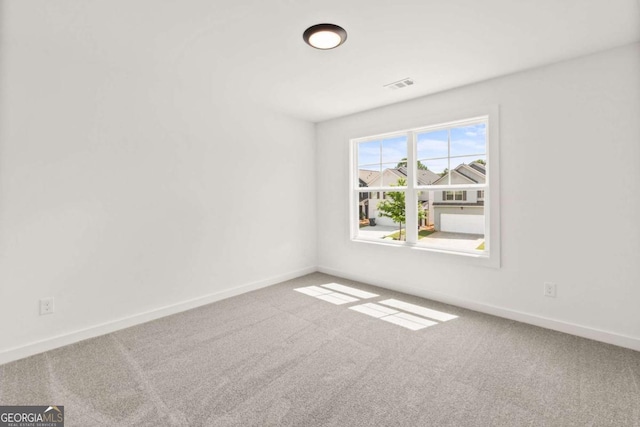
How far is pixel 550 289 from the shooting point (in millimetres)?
2797

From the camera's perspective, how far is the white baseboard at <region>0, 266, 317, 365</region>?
2.33 metres

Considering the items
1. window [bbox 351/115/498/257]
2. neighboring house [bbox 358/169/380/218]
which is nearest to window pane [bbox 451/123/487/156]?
window [bbox 351/115/498/257]

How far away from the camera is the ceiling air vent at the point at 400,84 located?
311 centimetres

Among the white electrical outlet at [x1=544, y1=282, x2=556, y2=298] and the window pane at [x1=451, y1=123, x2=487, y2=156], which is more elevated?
the window pane at [x1=451, y1=123, x2=487, y2=156]

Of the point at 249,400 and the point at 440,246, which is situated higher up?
the point at 440,246

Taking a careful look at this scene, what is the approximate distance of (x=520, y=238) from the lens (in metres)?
2.96

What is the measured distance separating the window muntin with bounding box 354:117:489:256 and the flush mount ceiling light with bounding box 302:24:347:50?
1829 mm

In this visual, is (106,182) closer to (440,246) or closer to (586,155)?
(440,246)

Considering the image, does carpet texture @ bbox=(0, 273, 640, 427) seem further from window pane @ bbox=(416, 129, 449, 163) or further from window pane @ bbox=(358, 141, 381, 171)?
window pane @ bbox=(358, 141, 381, 171)

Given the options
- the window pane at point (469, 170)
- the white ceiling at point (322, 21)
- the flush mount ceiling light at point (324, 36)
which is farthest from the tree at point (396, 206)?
the flush mount ceiling light at point (324, 36)

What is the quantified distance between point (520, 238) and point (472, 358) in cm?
134

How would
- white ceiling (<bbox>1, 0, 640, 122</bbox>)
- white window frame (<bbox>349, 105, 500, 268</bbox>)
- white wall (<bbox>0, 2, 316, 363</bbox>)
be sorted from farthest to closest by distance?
white window frame (<bbox>349, 105, 500, 268</bbox>)
white wall (<bbox>0, 2, 316, 363</bbox>)
white ceiling (<bbox>1, 0, 640, 122</bbox>)

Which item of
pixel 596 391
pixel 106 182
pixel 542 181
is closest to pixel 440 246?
pixel 542 181

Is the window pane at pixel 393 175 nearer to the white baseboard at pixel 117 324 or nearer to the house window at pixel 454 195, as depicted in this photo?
the house window at pixel 454 195
